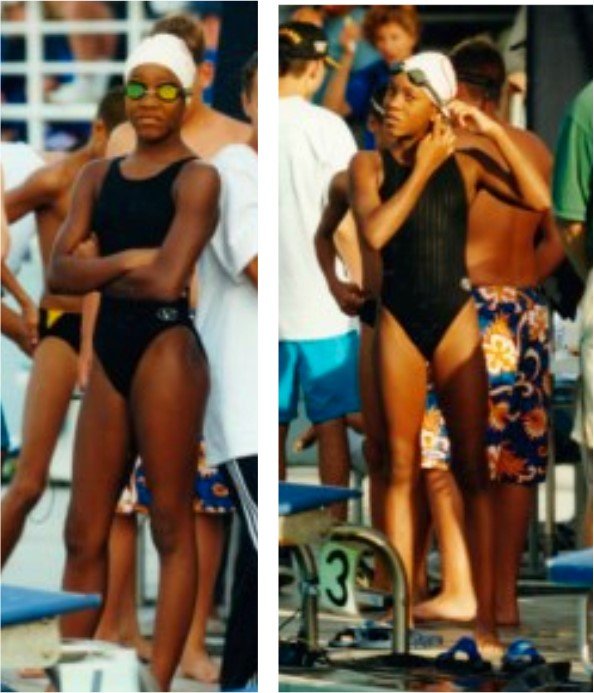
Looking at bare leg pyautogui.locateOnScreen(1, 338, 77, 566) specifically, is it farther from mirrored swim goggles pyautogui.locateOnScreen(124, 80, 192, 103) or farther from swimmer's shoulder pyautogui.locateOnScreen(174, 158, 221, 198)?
mirrored swim goggles pyautogui.locateOnScreen(124, 80, 192, 103)

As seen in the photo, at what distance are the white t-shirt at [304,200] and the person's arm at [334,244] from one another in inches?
0.7

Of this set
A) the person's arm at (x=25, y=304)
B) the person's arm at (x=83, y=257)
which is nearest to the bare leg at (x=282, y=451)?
the person's arm at (x=83, y=257)

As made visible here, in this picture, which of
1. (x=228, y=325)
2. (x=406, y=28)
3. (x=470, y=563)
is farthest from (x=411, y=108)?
(x=470, y=563)

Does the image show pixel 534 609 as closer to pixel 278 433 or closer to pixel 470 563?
pixel 470 563

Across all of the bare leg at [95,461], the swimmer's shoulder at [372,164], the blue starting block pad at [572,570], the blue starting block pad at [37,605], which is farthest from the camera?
the swimmer's shoulder at [372,164]

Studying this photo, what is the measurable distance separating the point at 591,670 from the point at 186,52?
2.19 meters

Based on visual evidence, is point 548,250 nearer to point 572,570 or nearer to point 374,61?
point 374,61

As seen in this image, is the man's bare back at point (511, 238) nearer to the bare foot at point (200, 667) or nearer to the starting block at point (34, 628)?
the bare foot at point (200, 667)

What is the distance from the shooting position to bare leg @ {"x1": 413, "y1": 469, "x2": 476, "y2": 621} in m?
8.71

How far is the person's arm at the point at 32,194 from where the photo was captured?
28.0 feet

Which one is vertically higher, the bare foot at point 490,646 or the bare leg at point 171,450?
the bare leg at point 171,450

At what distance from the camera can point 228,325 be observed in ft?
27.8

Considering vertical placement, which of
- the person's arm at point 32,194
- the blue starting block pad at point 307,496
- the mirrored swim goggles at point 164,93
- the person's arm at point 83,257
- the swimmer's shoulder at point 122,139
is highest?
the mirrored swim goggles at point 164,93

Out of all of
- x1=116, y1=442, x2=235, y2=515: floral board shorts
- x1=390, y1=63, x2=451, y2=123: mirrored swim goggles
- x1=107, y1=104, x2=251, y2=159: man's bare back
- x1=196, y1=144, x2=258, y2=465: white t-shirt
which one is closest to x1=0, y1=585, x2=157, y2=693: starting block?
x1=116, y1=442, x2=235, y2=515: floral board shorts
